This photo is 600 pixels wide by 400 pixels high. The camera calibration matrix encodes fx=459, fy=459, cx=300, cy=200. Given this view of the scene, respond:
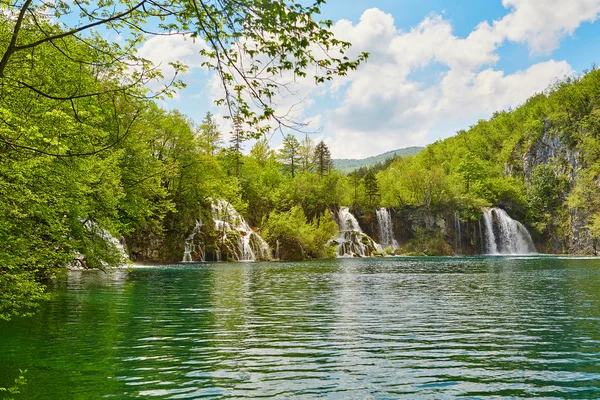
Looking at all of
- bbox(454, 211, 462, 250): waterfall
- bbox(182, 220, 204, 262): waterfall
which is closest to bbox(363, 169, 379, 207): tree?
bbox(454, 211, 462, 250): waterfall

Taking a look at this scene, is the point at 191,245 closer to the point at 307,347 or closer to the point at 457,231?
the point at 307,347

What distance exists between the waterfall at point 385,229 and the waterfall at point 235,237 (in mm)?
28550

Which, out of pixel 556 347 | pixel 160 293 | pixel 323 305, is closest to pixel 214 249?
pixel 160 293

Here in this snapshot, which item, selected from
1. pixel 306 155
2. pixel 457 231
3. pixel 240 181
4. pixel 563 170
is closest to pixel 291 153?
pixel 306 155

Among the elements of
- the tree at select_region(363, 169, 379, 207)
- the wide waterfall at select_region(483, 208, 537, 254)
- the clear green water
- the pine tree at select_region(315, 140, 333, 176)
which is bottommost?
the clear green water

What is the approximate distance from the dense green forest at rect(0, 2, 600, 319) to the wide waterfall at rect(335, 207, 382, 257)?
2459mm

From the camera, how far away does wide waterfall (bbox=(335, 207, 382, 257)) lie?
71125 millimetres

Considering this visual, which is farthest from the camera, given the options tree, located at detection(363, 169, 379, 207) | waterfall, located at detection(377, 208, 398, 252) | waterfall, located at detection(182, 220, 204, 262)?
tree, located at detection(363, 169, 379, 207)

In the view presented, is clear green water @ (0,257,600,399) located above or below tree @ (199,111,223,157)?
below

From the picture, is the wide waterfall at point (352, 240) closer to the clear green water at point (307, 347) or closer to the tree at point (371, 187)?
the tree at point (371, 187)

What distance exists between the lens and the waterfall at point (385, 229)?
267ft

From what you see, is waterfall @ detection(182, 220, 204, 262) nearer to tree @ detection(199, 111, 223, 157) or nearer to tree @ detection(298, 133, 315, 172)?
tree @ detection(199, 111, 223, 157)

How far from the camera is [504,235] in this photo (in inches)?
3196

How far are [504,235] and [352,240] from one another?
28.9m
